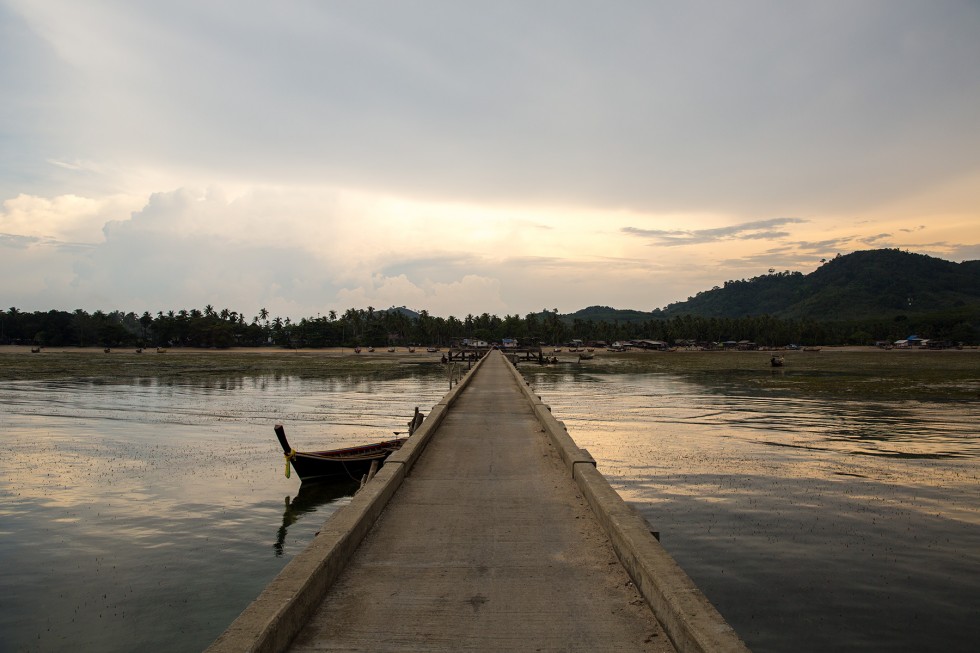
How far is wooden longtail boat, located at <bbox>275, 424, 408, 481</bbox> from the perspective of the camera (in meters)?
14.4

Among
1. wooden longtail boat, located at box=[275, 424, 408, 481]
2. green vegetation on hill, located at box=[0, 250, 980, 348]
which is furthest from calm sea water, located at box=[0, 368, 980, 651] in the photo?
green vegetation on hill, located at box=[0, 250, 980, 348]

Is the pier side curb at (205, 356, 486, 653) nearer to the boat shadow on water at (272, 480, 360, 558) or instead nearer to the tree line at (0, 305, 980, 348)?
the boat shadow on water at (272, 480, 360, 558)

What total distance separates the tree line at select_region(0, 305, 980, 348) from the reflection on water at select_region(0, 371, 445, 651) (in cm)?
10577

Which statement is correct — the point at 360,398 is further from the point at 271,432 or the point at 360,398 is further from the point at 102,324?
the point at 102,324

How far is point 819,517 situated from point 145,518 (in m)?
12.9

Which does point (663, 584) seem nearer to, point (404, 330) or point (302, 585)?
point (302, 585)

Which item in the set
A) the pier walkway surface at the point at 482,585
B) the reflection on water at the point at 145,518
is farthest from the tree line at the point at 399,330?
the pier walkway surface at the point at 482,585

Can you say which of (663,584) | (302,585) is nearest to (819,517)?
(663,584)

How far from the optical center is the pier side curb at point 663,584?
413cm

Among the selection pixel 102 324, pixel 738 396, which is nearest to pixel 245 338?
pixel 102 324

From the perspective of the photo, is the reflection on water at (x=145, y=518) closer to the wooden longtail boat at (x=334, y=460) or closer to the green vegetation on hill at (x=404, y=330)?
the wooden longtail boat at (x=334, y=460)

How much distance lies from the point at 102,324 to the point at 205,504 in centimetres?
12685

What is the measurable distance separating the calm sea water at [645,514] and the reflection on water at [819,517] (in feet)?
0.13

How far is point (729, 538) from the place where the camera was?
10367 millimetres
